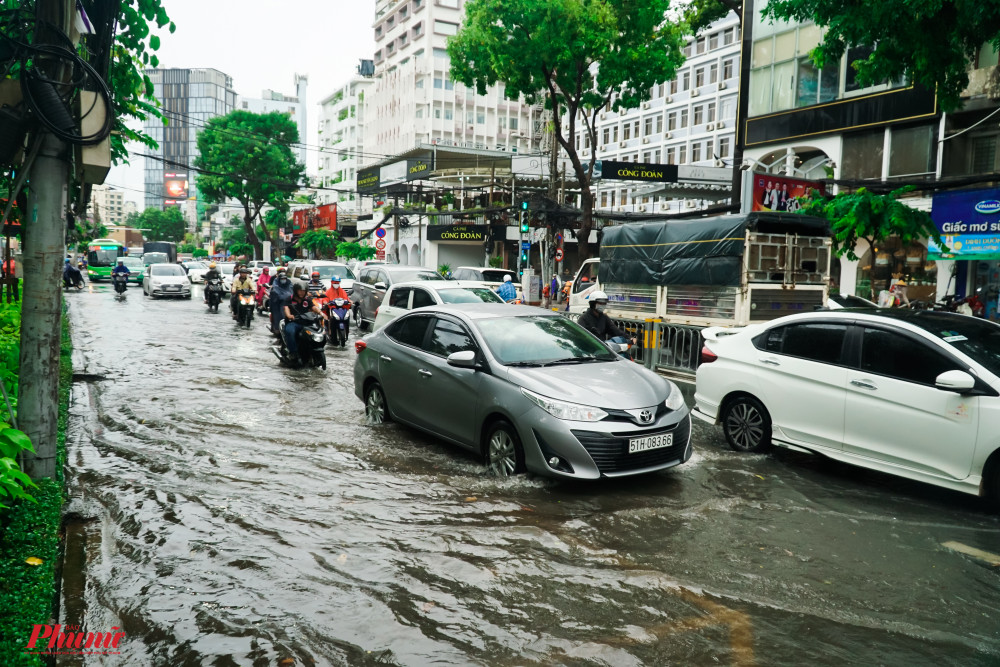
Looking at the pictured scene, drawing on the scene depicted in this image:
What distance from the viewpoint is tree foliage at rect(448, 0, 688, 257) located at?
80.0ft

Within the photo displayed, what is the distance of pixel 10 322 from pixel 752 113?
2576 cm

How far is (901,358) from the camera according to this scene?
6582mm

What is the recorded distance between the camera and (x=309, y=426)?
9.18 meters

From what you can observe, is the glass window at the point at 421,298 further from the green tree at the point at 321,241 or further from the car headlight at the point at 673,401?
the green tree at the point at 321,241

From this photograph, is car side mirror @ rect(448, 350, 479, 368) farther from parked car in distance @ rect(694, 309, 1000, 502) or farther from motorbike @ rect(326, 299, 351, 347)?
motorbike @ rect(326, 299, 351, 347)

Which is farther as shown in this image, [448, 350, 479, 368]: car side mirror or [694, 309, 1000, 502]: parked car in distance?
[448, 350, 479, 368]: car side mirror

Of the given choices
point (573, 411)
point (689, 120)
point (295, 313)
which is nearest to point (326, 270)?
point (295, 313)

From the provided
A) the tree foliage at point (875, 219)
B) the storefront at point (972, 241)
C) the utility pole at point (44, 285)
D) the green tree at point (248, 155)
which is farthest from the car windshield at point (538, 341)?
the green tree at point (248, 155)

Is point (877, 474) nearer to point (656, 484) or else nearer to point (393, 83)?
point (656, 484)

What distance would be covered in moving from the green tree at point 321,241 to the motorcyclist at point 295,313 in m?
49.9

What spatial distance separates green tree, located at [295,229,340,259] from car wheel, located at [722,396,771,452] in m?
57.2

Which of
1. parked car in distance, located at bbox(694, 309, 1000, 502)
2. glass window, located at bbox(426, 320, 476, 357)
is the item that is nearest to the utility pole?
glass window, located at bbox(426, 320, 476, 357)

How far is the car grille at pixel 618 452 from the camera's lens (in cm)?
615

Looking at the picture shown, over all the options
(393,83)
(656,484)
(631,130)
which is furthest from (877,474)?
(393,83)
